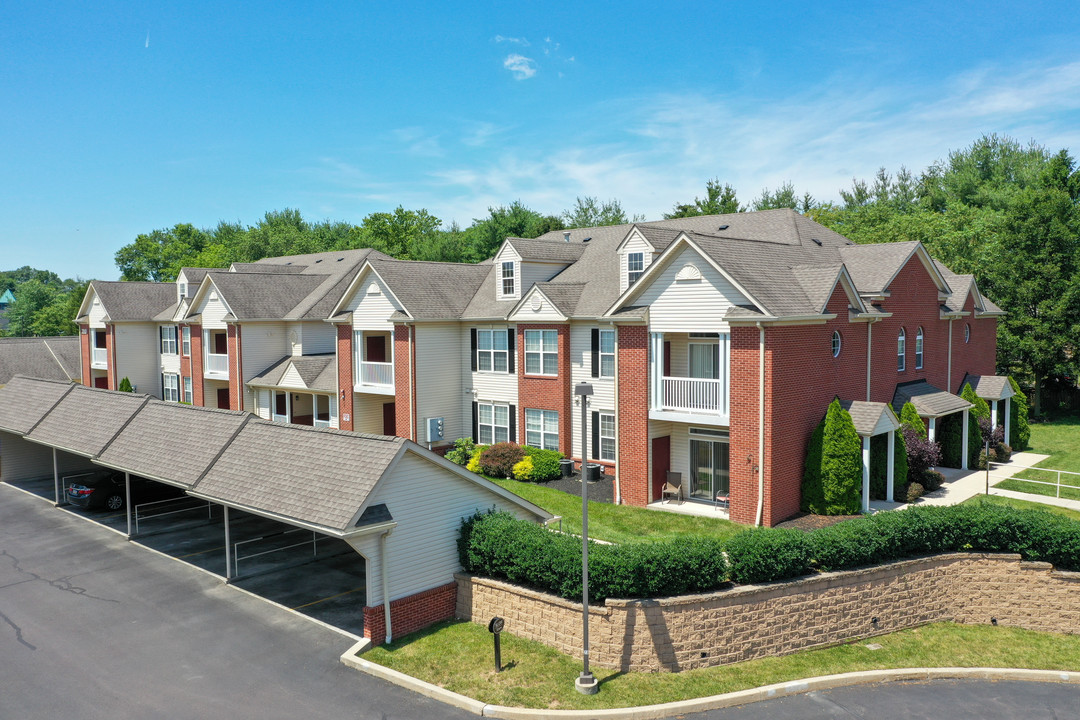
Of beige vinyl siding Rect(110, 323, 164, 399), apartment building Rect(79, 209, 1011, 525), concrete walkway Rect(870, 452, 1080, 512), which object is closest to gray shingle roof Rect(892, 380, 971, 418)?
apartment building Rect(79, 209, 1011, 525)

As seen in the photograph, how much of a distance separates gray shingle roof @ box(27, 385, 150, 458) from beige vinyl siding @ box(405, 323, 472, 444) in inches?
425

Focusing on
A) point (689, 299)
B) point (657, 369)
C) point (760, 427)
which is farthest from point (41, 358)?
point (760, 427)

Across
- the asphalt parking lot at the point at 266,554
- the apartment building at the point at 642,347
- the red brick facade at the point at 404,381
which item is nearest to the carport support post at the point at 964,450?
the apartment building at the point at 642,347

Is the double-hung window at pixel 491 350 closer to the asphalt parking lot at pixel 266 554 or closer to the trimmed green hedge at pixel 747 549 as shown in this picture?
the asphalt parking lot at pixel 266 554

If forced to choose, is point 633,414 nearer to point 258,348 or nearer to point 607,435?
point 607,435

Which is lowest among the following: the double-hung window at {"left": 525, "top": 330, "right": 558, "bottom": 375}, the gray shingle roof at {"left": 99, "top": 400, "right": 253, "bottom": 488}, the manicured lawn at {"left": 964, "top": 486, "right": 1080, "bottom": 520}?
the manicured lawn at {"left": 964, "top": 486, "right": 1080, "bottom": 520}

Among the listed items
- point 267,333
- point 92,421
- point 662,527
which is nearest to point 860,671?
point 662,527

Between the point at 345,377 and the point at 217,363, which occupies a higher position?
the point at 217,363

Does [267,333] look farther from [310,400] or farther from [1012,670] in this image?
[1012,670]

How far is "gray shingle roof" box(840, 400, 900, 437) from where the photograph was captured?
74.1ft

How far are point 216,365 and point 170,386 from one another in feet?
29.0

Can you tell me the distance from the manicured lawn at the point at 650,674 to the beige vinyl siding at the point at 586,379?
1320cm

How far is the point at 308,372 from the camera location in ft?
123

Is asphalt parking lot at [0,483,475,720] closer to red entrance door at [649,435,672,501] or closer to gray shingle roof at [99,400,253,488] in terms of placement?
gray shingle roof at [99,400,253,488]
